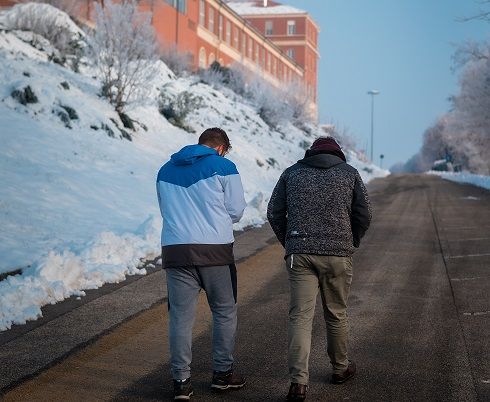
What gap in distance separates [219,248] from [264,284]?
5.08m

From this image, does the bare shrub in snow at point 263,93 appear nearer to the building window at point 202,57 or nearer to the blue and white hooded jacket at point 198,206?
the building window at point 202,57

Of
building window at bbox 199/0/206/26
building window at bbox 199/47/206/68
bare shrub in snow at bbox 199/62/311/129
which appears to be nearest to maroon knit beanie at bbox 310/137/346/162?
bare shrub in snow at bbox 199/62/311/129

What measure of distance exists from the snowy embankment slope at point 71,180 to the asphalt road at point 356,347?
165cm

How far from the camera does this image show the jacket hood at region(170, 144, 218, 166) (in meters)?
5.37

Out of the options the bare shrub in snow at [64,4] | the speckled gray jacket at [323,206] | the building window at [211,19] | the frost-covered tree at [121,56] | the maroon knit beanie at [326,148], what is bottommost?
the speckled gray jacket at [323,206]

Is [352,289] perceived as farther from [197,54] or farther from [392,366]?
[197,54]

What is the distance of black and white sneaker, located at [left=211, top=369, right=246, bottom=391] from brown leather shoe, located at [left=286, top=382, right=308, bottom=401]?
0.49m

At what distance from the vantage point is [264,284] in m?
10.4

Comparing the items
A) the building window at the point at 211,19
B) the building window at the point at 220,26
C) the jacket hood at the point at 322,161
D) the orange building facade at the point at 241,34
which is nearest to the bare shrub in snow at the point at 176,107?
the orange building facade at the point at 241,34

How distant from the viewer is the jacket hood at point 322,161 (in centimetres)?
553

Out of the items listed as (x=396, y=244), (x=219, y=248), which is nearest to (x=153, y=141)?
(x=396, y=244)

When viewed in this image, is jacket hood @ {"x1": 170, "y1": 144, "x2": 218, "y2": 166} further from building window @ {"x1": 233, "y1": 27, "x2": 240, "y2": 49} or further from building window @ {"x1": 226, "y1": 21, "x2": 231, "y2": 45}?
building window @ {"x1": 233, "y1": 27, "x2": 240, "y2": 49}

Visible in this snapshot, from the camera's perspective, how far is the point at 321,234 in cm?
546

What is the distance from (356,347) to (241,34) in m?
67.5
